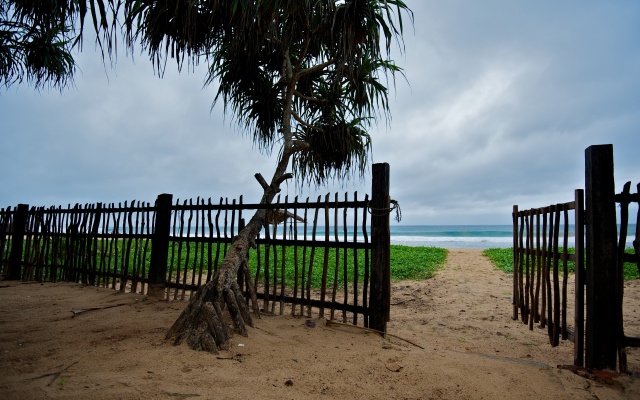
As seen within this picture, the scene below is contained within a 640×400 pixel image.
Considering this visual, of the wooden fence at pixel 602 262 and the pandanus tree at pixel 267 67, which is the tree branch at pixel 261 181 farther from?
the wooden fence at pixel 602 262

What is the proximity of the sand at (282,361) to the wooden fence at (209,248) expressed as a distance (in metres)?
0.43

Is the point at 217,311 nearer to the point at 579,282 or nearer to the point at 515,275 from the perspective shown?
the point at 579,282

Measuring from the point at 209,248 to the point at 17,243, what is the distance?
6086 millimetres

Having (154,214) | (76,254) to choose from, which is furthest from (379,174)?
(76,254)

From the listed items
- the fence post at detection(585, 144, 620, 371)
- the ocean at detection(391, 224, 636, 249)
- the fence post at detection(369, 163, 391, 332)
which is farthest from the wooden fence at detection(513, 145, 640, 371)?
the ocean at detection(391, 224, 636, 249)

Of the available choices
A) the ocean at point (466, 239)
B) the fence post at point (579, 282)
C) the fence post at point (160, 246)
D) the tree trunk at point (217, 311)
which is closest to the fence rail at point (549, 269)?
the fence post at point (579, 282)

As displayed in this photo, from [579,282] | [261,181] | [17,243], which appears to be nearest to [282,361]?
[261,181]

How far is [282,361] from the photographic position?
3.28 meters

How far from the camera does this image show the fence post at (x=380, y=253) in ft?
13.8

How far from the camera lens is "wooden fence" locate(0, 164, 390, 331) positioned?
4.31 metres

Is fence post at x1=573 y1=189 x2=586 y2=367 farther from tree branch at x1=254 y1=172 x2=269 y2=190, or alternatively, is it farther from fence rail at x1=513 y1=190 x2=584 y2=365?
tree branch at x1=254 y1=172 x2=269 y2=190

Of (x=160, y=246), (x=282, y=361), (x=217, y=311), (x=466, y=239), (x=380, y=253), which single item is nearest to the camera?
(x=282, y=361)

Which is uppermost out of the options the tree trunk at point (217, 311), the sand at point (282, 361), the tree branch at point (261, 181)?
the tree branch at point (261, 181)

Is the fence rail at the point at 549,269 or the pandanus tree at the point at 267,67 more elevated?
the pandanus tree at the point at 267,67
